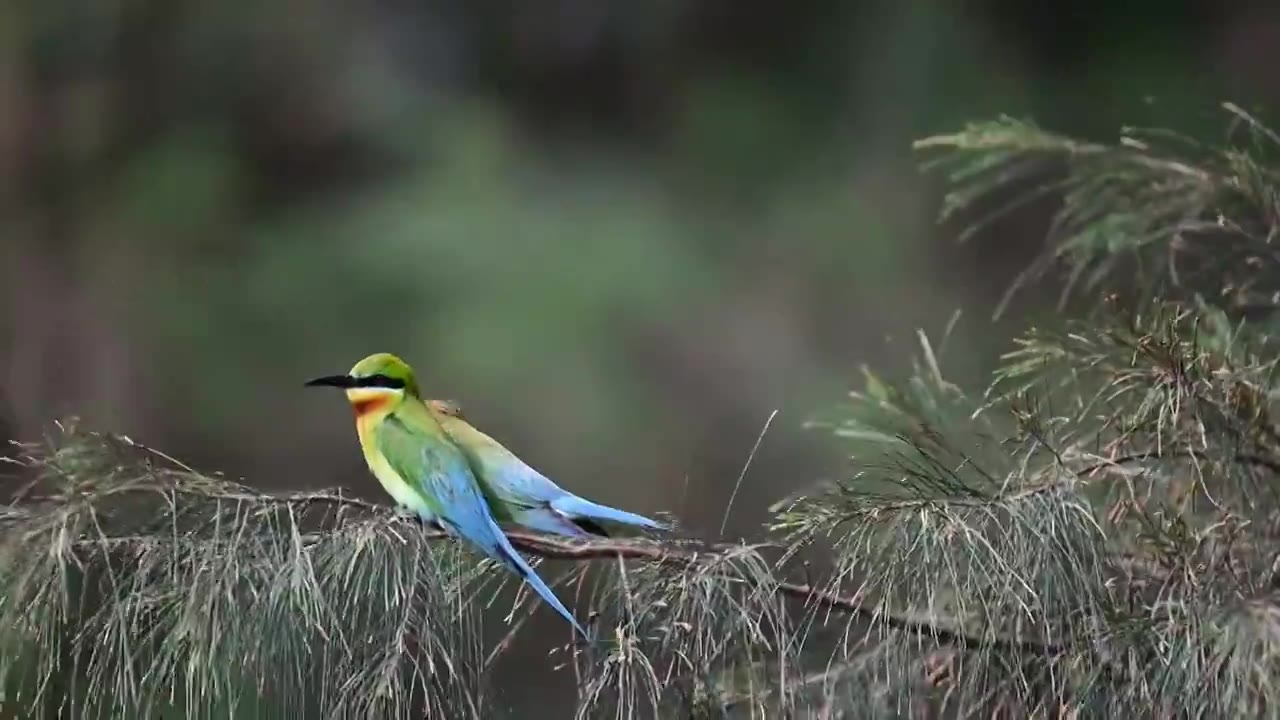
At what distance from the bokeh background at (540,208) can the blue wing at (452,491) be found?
1.19 feet

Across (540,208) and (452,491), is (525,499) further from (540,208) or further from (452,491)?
(540,208)

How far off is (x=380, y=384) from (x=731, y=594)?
36 centimetres

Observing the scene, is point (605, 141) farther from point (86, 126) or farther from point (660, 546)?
point (660, 546)

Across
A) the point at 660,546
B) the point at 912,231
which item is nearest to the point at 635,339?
the point at 912,231

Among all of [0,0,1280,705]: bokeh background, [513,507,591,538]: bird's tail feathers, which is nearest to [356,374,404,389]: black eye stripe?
[513,507,591,538]: bird's tail feathers

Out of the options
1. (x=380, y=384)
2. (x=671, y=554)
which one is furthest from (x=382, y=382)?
(x=671, y=554)

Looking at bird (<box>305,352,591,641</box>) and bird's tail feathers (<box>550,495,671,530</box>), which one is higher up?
bird (<box>305,352,591,641</box>)

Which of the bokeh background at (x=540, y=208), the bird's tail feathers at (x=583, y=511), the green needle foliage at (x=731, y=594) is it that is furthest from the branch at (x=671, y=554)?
the bokeh background at (x=540, y=208)

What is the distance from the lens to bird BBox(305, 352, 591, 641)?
2.94ft

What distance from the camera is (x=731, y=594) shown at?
0.85 meters

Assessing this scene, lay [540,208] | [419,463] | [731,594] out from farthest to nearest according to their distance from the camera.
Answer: [540,208] < [419,463] < [731,594]

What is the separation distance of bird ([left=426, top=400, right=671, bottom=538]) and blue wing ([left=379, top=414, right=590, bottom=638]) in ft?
0.14

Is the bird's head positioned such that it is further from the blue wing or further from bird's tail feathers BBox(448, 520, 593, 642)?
bird's tail feathers BBox(448, 520, 593, 642)

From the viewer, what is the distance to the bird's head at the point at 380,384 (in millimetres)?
1012
